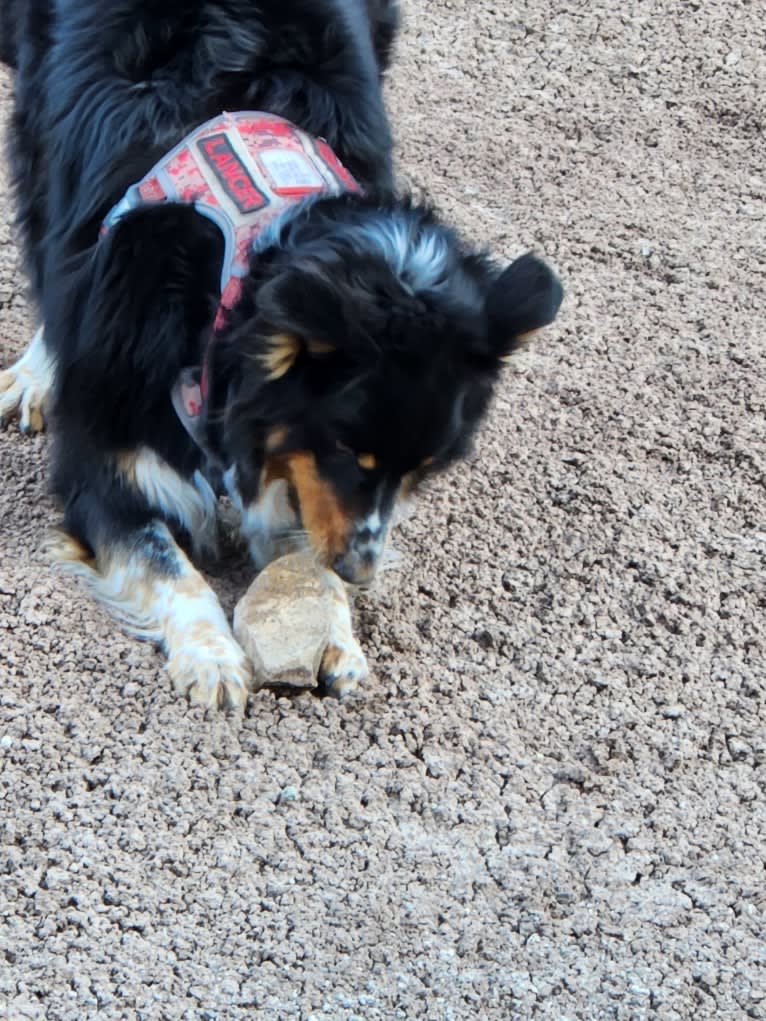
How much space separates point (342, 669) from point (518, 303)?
84cm

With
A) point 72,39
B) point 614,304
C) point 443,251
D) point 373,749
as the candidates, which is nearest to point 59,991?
point 373,749

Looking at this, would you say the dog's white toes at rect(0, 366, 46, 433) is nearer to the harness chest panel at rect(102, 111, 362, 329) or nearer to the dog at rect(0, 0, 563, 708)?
the dog at rect(0, 0, 563, 708)

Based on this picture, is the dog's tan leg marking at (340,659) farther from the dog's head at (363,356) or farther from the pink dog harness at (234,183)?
the pink dog harness at (234,183)

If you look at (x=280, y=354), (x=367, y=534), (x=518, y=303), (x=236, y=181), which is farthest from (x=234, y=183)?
(x=367, y=534)

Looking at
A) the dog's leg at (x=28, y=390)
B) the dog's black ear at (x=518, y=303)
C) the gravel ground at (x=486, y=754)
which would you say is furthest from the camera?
the dog's leg at (x=28, y=390)

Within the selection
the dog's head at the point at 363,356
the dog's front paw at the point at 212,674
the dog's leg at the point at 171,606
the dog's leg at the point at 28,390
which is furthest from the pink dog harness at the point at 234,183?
the dog's leg at the point at 28,390

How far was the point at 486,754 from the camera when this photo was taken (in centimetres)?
295

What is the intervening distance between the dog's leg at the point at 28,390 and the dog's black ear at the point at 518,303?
130 cm

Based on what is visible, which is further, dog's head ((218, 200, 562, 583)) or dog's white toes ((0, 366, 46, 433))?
dog's white toes ((0, 366, 46, 433))

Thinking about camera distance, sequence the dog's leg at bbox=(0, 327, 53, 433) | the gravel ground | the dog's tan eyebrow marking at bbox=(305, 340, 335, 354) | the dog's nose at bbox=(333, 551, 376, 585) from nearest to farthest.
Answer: the gravel ground < the dog's tan eyebrow marking at bbox=(305, 340, 335, 354) < the dog's nose at bbox=(333, 551, 376, 585) < the dog's leg at bbox=(0, 327, 53, 433)

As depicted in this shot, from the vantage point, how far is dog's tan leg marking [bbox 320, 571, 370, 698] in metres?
3.04

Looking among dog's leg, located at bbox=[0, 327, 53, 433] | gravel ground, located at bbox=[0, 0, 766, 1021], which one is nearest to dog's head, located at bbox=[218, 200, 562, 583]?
gravel ground, located at bbox=[0, 0, 766, 1021]

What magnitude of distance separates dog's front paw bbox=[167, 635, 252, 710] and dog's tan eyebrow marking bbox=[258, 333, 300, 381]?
0.62m

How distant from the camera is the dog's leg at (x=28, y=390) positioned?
3676 millimetres
